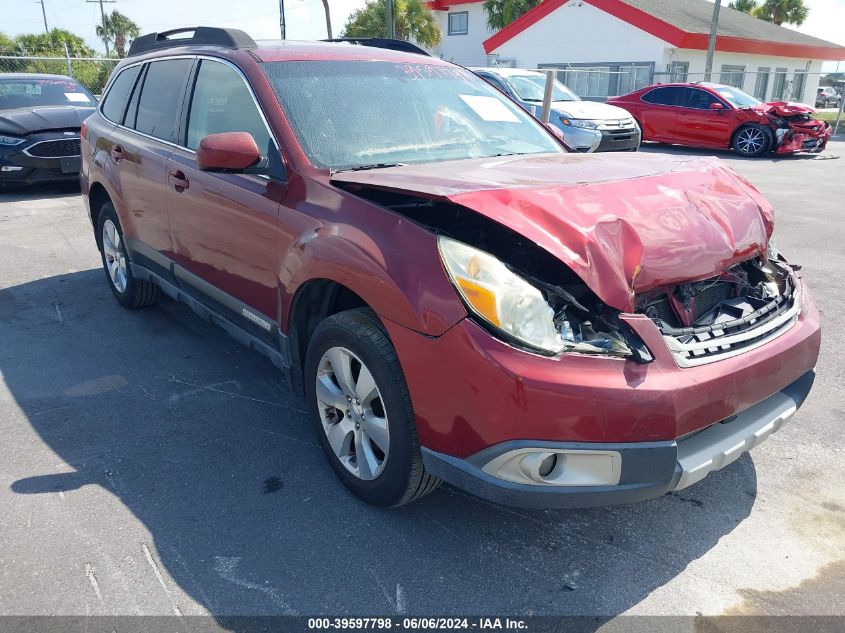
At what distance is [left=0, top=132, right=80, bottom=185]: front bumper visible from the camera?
9.63m

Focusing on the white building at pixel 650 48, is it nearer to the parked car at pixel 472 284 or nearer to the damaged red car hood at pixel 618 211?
the parked car at pixel 472 284

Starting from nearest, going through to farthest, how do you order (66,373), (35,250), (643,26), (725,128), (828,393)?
(828,393) < (66,373) < (35,250) < (725,128) < (643,26)

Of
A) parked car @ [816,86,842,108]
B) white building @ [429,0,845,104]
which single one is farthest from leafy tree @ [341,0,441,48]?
parked car @ [816,86,842,108]

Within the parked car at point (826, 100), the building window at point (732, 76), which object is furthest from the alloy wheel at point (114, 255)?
the parked car at point (826, 100)

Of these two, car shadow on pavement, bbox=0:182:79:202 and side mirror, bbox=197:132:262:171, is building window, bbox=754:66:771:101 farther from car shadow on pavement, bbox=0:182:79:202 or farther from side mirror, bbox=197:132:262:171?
side mirror, bbox=197:132:262:171

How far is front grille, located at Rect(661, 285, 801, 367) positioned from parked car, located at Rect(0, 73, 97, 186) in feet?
32.4

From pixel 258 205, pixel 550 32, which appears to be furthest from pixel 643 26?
pixel 258 205

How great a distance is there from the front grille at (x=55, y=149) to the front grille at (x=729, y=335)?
9886 mm

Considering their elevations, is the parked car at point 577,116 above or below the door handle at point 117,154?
below

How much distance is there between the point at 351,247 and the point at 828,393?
2991mm

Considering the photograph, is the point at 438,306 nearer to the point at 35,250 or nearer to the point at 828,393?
the point at 828,393

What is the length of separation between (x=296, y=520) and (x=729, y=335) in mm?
1836

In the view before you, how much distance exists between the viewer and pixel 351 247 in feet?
8.68

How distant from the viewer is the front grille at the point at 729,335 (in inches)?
92.9
